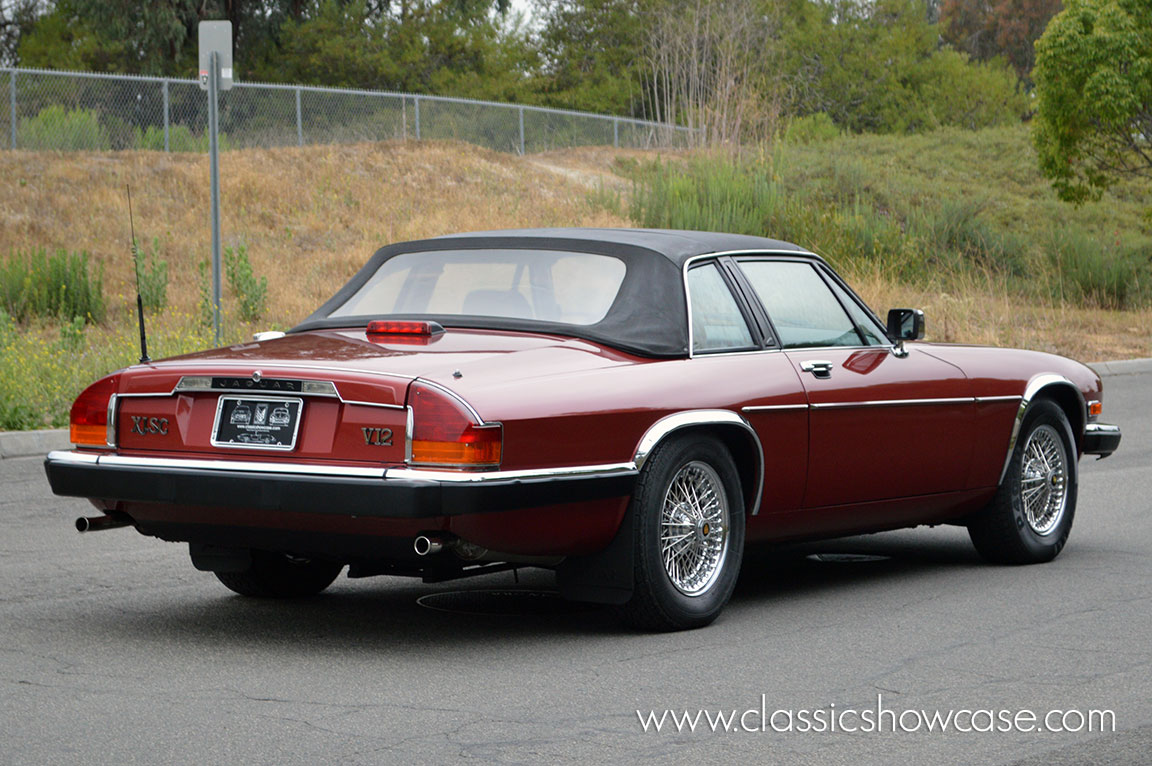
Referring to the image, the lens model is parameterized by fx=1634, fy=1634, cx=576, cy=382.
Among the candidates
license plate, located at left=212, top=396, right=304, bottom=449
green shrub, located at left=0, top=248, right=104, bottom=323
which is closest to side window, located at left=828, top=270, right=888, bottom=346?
license plate, located at left=212, top=396, right=304, bottom=449

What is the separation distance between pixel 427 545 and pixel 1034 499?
3597mm

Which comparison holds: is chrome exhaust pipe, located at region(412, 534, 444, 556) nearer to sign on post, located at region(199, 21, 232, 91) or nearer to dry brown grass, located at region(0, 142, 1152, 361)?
sign on post, located at region(199, 21, 232, 91)

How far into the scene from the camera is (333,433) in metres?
5.38

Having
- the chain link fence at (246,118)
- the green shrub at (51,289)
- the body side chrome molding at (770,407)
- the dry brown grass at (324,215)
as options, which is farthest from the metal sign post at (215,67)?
the chain link fence at (246,118)

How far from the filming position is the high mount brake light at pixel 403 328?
605cm

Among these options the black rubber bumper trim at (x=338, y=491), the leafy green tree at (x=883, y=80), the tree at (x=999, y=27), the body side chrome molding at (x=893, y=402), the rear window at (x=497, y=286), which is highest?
the tree at (x=999, y=27)

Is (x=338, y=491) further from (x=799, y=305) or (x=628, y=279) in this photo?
(x=799, y=305)

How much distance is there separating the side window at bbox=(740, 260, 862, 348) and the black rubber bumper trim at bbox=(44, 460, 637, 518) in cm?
139

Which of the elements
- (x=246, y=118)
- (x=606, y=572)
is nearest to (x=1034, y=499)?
(x=606, y=572)

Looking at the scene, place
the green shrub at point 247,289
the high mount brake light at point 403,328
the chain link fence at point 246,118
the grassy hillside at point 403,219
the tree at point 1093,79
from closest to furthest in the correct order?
the high mount brake light at point 403,328
the green shrub at point 247,289
the grassy hillside at point 403,219
the tree at point 1093,79
the chain link fence at point 246,118

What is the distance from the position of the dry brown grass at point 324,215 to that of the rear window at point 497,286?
49.1ft

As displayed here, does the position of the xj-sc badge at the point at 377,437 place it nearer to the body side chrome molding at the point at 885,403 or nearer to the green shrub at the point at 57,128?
the body side chrome molding at the point at 885,403

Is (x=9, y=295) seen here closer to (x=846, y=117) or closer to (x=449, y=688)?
(x=449, y=688)

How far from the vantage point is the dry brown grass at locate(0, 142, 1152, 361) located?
913 inches
